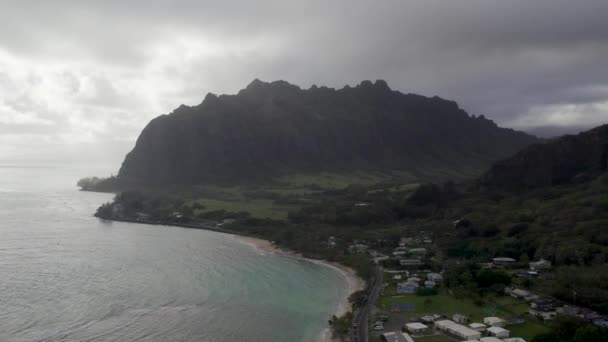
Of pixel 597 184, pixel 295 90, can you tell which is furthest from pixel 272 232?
pixel 295 90

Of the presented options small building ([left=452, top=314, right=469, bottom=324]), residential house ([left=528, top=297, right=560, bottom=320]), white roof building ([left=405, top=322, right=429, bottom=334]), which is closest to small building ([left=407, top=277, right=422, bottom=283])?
small building ([left=452, top=314, right=469, bottom=324])

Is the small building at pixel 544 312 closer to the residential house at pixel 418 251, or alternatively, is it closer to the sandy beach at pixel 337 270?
the sandy beach at pixel 337 270

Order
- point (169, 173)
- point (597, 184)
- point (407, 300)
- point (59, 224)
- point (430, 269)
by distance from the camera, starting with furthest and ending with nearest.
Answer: point (169, 173) → point (59, 224) → point (597, 184) → point (430, 269) → point (407, 300)

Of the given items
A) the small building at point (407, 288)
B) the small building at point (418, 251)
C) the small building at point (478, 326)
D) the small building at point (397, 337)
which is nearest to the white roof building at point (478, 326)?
the small building at point (478, 326)

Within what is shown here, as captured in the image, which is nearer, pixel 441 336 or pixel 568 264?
pixel 441 336

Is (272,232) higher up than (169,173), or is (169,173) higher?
(169,173)

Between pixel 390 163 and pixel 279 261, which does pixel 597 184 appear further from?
pixel 390 163

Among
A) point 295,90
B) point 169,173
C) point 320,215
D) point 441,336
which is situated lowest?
point 441,336

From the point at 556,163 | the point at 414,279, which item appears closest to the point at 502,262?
the point at 414,279
